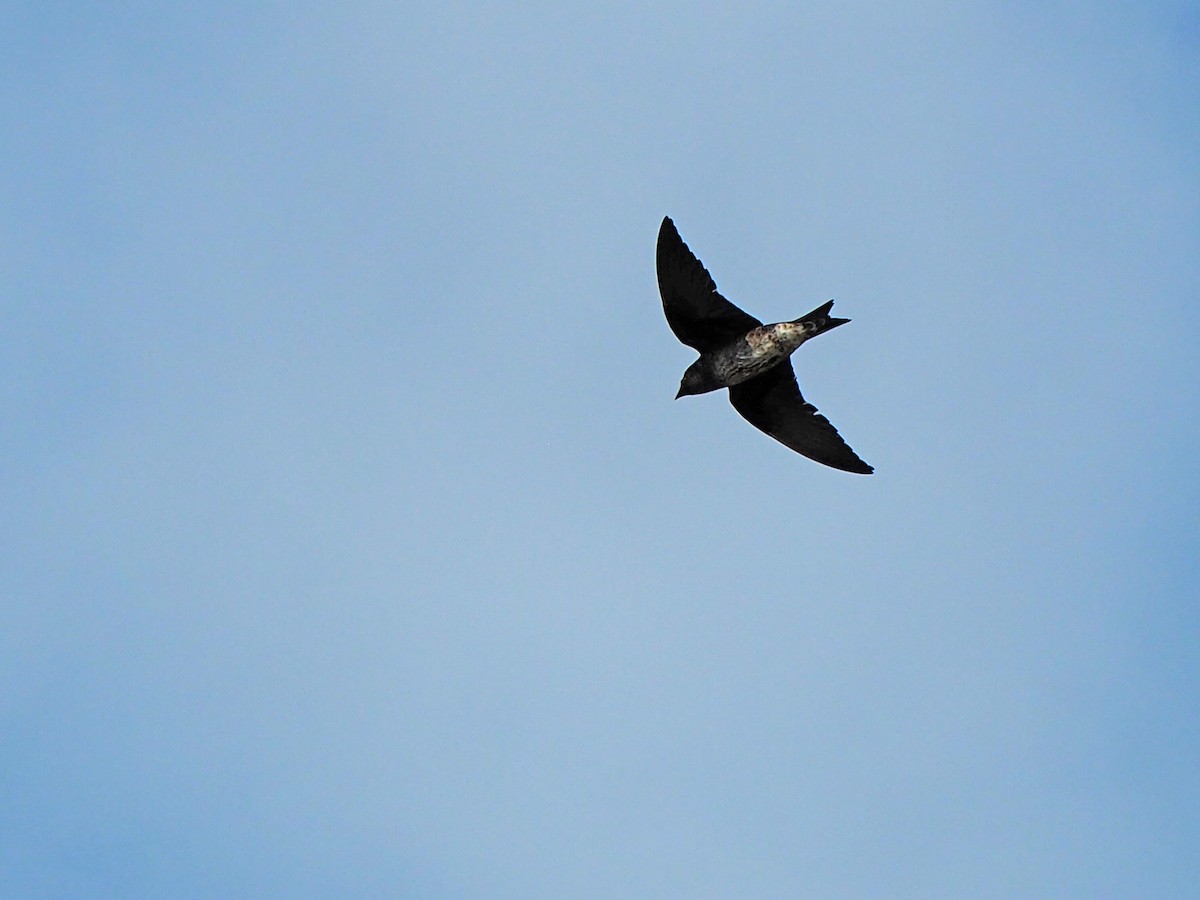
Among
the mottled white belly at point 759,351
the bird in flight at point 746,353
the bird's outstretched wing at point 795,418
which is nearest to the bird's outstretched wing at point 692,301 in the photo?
the bird in flight at point 746,353

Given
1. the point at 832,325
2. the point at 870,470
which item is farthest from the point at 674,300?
the point at 870,470

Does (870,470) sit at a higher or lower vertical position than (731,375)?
lower

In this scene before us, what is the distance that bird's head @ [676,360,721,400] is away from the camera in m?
20.4

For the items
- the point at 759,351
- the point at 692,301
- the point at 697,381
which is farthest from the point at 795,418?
the point at 692,301

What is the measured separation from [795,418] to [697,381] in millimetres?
2065

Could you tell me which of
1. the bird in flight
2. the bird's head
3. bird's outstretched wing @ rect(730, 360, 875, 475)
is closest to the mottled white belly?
the bird in flight

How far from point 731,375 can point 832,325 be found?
2.11 m

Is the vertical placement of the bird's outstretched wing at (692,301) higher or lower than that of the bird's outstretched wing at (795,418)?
higher

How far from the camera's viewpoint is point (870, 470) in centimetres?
2097

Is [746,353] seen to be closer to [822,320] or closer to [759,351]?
[759,351]

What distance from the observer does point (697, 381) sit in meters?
20.5

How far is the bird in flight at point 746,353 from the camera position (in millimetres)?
19484

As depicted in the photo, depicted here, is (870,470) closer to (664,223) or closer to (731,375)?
(731,375)

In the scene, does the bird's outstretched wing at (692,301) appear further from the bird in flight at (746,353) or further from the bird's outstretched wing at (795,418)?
the bird's outstretched wing at (795,418)
